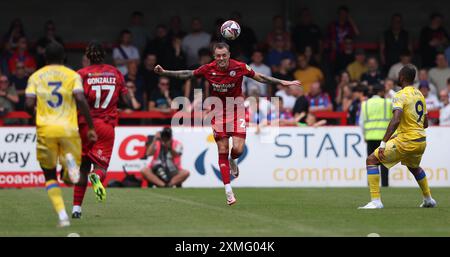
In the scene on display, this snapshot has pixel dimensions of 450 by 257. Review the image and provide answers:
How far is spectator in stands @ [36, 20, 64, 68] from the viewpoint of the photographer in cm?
2612

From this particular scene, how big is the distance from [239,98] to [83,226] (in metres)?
4.61

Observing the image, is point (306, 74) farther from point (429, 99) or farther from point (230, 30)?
point (230, 30)

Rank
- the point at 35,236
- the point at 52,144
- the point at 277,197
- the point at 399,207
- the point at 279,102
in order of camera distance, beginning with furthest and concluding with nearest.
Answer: the point at 279,102, the point at 277,197, the point at 399,207, the point at 52,144, the point at 35,236

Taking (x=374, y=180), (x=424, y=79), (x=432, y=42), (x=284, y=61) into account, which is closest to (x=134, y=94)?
(x=284, y=61)

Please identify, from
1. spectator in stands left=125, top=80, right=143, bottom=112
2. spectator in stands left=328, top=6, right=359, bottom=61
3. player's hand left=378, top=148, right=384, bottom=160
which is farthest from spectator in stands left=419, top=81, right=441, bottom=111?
player's hand left=378, top=148, right=384, bottom=160

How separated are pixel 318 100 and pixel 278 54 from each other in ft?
6.86

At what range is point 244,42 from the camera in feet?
90.3

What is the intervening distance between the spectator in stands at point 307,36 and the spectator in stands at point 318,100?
2.18 meters

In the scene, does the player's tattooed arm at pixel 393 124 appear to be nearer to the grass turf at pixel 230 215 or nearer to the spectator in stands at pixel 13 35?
the grass turf at pixel 230 215

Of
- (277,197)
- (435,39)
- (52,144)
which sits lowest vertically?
(277,197)
